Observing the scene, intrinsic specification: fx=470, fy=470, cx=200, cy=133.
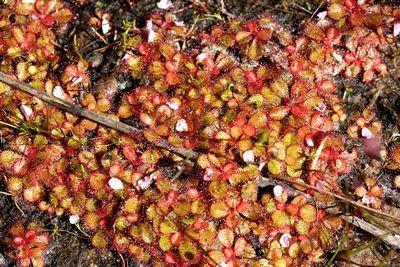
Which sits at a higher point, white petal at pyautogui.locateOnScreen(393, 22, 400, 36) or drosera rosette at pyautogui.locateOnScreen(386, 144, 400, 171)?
white petal at pyautogui.locateOnScreen(393, 22, 400, 36)

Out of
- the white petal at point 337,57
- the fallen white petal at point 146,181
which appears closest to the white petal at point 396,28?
the white petal at point 337,57

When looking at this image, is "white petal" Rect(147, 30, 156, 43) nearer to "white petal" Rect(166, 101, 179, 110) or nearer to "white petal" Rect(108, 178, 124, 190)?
"white petal" Rect(166, 101, 179, 110)

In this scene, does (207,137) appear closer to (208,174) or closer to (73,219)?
(208,174)

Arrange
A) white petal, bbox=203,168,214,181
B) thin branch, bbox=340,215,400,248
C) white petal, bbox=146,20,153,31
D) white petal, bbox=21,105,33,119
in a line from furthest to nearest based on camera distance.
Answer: white petal, bbox=146,20,153,31, white petal, bbox=21,105,33,119, white petal, bbox=203,168,214,181, thin branch, bbox=340,215,400,248

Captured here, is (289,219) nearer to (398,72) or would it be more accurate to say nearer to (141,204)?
(141,204)

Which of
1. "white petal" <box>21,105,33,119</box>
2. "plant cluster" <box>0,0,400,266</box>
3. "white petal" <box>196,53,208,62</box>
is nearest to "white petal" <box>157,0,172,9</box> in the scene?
"plant cluster" <box>0,0,400,266</box>

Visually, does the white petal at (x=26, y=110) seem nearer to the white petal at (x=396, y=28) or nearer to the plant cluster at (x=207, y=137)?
the plant cluster at (x=207, y=137)
